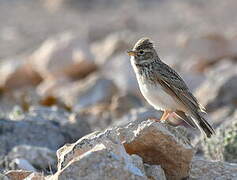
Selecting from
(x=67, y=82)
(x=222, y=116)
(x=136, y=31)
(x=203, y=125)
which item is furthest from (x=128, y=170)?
(x=136, y=31)

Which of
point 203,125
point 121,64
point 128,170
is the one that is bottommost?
point 128,170

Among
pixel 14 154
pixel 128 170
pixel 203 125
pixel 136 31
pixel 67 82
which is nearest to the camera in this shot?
pixel 128 170

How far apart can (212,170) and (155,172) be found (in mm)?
916

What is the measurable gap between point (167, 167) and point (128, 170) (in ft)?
3.68

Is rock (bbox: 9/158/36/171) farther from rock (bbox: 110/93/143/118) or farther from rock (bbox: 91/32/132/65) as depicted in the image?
rock (bbox: 91/32/132/65)

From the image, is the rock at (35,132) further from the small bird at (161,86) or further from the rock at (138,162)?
the rock at (138,162)

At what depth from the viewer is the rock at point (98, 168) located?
608cm

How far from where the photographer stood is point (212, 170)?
24.6ft

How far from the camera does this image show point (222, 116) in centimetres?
1356

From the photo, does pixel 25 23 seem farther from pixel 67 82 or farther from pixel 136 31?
pixel 67 82

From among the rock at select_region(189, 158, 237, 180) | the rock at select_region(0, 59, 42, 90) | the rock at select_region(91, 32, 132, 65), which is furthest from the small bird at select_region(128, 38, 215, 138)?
the rock at select_region(91, 32, 132, 65)

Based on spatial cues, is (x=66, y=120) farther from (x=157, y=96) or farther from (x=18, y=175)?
(x=18, y=175)

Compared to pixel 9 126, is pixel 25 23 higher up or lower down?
higher up

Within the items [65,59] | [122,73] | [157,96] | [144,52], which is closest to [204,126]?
[157,96]
